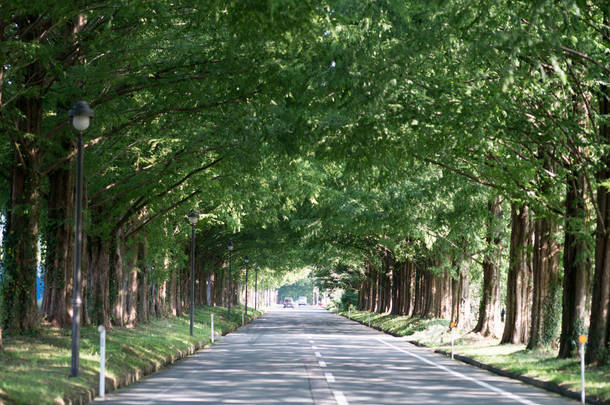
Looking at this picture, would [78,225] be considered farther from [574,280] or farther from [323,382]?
[574,280]

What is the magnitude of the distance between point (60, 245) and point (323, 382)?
8984 mm

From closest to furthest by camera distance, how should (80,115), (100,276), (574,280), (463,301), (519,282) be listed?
(80,115)
(574,280)
(519,282)
(100,276)
(463,301)

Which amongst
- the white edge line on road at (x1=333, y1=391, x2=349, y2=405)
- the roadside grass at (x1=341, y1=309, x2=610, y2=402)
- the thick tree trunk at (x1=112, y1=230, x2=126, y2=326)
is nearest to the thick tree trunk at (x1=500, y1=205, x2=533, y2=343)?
the roadside grass at (x1=341, y1=309, x2=610, y2=402)

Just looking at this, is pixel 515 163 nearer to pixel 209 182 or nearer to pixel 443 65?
pixel 443 65

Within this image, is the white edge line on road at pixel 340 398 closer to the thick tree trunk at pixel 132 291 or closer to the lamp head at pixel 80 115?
the lamp head at pixel 80 115

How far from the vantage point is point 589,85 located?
1786 centimetres

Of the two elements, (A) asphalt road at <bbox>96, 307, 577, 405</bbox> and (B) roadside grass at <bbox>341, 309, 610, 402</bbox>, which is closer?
(A) asphalt road at <bbox>96, 307, 577, 405</bbox>

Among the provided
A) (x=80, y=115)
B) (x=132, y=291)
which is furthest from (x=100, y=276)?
(x=80, y=115)

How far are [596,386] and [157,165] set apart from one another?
14.4 metres

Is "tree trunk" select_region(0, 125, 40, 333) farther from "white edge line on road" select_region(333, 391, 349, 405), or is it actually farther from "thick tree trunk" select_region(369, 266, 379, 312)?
"thick tree trunk" select_region(369, 266, 379, 312)

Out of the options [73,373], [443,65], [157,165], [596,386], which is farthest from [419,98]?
[157,165]

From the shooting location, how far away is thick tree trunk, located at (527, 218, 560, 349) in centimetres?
2280

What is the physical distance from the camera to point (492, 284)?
30.9 m

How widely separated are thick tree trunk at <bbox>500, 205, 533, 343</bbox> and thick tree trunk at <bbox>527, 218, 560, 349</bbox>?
165cm
